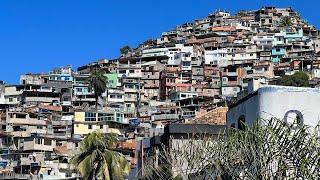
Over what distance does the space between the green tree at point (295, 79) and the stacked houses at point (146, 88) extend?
6.51ft

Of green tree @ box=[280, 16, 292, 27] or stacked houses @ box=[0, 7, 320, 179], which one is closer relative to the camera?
stacked houses @ box=[0, 7, 320, 179]

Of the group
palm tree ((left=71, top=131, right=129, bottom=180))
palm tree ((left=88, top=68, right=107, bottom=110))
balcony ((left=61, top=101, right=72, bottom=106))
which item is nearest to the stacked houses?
balcony ((left=61, top=101, right=72, bottom=106))

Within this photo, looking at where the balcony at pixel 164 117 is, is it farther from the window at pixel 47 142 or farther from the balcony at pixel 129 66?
the balcony at pixel 129 66

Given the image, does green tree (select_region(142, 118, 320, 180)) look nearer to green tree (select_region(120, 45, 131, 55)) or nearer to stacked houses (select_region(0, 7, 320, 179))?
stacked houses (select_region(0, 7, 320, 179))

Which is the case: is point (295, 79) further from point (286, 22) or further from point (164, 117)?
point (286, 22)

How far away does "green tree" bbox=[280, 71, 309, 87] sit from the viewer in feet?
378

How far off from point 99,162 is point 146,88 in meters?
92.7

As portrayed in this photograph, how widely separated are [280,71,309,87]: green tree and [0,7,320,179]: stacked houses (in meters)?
1.98

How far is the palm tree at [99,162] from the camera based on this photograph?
4297cm

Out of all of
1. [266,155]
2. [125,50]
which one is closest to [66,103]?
[125,50]

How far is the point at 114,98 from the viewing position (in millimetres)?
128000

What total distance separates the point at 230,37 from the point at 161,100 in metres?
41.6

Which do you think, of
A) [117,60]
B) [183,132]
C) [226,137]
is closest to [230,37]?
[117,60]

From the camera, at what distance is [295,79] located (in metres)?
118
